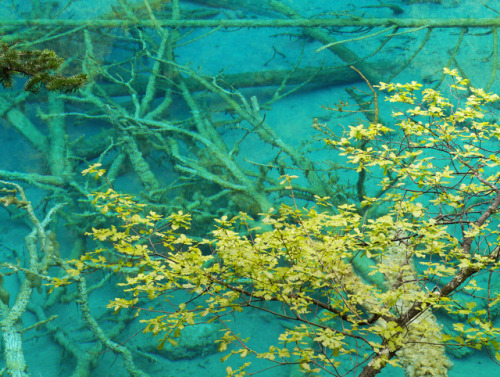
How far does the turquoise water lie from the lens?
492 cm

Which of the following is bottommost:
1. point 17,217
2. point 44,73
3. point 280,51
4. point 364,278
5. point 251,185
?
point 364,278

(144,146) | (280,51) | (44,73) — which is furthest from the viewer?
(280,51)

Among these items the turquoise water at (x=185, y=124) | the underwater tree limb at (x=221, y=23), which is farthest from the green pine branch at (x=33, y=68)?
the underwater tree limb at (x=221, y=23)

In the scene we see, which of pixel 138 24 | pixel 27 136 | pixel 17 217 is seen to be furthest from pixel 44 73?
pixel 138 24

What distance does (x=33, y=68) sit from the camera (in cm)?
168

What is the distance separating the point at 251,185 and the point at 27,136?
3703 millimetres

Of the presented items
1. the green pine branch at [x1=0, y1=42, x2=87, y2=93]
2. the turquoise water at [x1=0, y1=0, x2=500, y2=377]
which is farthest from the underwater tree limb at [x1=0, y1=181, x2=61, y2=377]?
the green pine branch at [x1=0, y1=42, x2=87, y2=93]

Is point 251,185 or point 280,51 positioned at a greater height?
point 280,51

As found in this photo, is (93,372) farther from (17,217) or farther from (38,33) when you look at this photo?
(38,33)

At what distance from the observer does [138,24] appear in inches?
293

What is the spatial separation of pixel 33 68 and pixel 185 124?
17.2 ft

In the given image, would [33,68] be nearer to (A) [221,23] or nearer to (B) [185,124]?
(B) [185,124]

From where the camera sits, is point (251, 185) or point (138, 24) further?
point (138, 24)

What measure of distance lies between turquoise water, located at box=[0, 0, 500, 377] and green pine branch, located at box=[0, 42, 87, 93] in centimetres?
280
